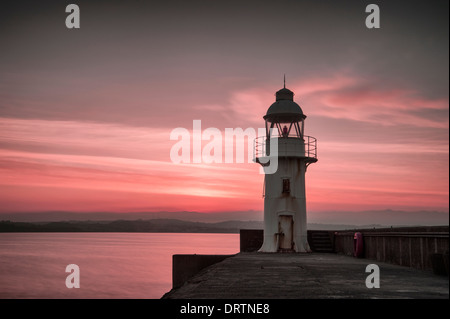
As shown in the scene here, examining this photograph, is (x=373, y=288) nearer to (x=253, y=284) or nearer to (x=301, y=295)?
(x=301, y=295)

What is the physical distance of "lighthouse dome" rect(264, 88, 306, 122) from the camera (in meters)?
25.6

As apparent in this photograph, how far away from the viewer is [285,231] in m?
24.8

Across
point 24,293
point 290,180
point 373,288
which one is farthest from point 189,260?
point 24,293

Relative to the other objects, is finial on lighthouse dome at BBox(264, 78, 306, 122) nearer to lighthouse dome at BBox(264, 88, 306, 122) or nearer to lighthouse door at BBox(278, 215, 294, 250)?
lighthouse dome at BBox(264, 88, 306, 122)

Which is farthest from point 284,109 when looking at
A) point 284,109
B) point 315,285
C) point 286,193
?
point 315,285

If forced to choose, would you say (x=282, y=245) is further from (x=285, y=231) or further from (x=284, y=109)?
(x=284, y=109)

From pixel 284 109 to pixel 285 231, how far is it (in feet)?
21.3

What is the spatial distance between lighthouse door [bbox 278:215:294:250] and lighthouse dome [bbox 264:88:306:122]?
542 cm

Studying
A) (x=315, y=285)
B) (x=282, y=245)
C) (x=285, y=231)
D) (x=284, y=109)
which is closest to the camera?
(x=315, y=285)

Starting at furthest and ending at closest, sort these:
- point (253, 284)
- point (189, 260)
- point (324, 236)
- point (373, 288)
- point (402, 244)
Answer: point (324, 236), point (189, 260), point (402, 244), point (253, 284), point (373, 288)

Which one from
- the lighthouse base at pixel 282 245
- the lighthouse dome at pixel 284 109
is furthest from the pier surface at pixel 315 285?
the lighthouse dome at pixel 284 109

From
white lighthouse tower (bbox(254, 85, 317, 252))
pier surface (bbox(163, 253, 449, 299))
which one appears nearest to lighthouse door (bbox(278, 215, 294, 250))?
white lighthouse tower (bbox(254, 85, 317, 252))
